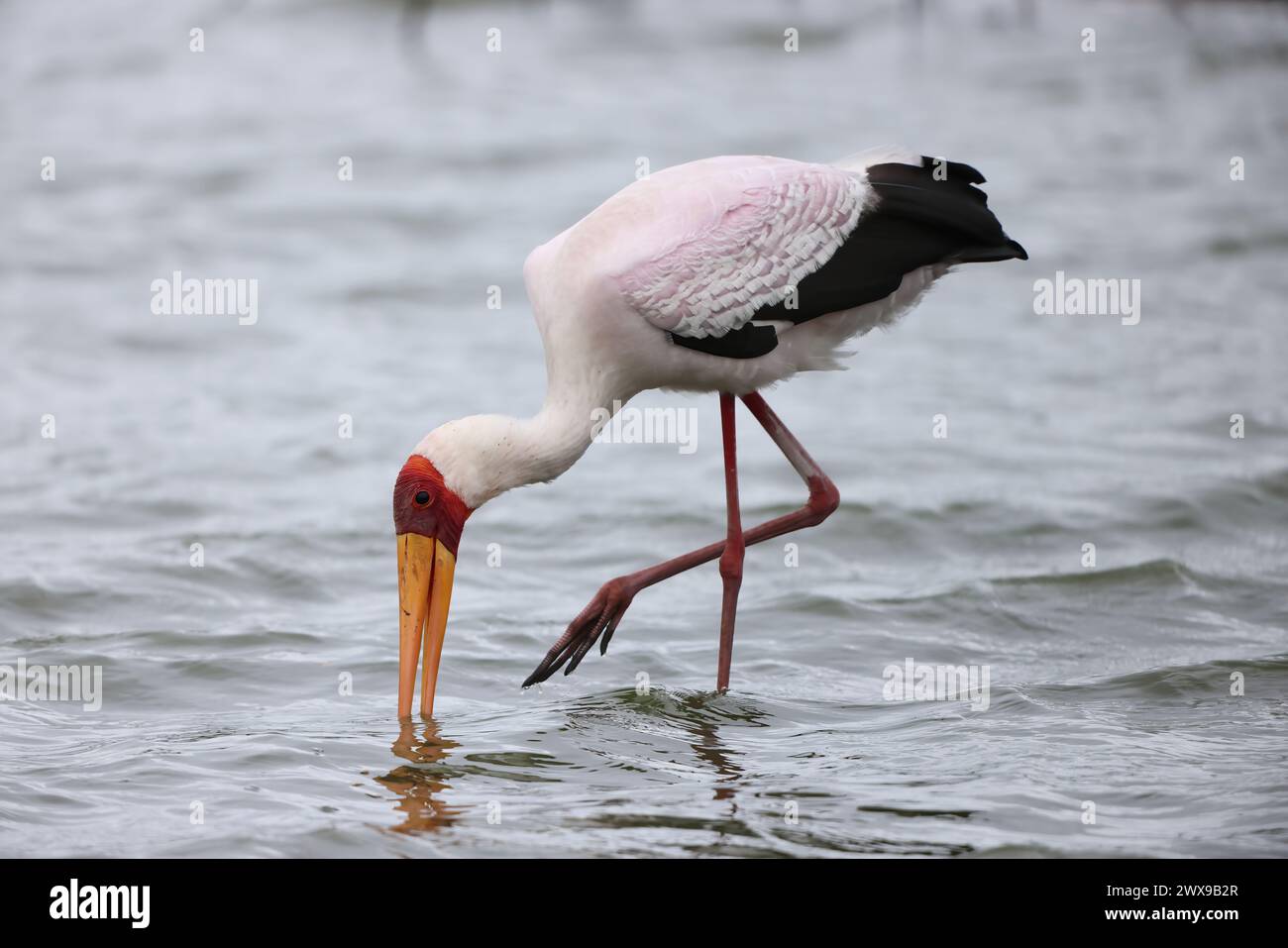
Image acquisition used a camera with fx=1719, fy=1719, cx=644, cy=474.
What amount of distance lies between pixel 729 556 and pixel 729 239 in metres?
1.54

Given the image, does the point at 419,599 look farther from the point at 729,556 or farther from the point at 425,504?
the point at 729,556

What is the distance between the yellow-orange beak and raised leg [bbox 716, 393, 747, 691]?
4.31 feet

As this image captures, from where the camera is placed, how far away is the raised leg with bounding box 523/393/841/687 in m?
7.38

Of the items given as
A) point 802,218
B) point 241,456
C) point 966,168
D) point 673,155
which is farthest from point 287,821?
point 673,155

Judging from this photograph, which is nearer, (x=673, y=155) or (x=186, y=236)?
(x=186, y=236)

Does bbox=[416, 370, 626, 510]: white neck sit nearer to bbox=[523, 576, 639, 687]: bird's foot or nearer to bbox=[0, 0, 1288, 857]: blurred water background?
bbox=[523, 576, 639, 687]: bird's foot

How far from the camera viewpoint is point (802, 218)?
7.19 meters

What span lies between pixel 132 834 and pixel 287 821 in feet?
1.62

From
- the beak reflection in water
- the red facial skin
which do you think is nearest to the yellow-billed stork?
the red facial skin

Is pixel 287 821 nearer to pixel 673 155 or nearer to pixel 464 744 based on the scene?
pixel 464 744

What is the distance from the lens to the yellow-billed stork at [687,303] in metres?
6.73

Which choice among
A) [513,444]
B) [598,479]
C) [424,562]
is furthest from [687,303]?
[598,479]

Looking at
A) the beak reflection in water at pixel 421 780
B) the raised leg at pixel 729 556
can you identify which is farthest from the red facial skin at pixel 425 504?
the raised leg at pixel 729 556
